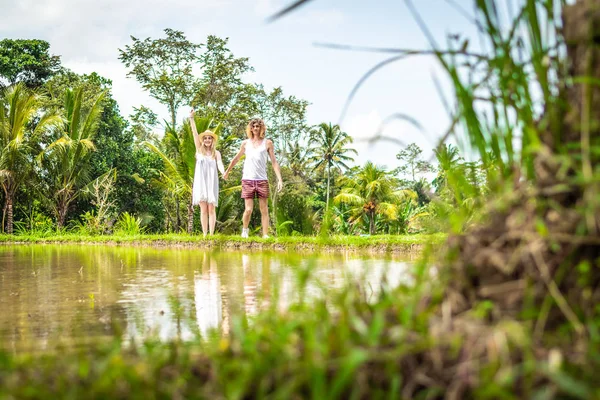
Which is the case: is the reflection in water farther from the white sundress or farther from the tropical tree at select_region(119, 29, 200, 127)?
the tropical tree at select_region(119, 29, 200, 127)

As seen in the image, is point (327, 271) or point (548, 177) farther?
point (327, 271)

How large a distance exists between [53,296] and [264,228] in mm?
6373

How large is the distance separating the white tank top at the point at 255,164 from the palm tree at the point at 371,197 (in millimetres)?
23146

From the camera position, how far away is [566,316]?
1169 mm

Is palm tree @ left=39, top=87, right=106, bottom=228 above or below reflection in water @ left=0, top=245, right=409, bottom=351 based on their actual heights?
above

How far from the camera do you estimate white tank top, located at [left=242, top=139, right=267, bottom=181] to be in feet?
33.9

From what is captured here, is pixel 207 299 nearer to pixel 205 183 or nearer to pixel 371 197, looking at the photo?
pixel 205 183

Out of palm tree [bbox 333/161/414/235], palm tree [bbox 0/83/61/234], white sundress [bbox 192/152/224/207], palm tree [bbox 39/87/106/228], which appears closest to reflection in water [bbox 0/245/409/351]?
white sundress [bbox 192/152/224/207]

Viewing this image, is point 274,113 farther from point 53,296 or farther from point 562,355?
point 562,355

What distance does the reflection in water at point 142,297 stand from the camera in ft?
8.02

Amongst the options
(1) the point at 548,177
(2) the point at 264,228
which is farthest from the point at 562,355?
(2) the point at 264,228

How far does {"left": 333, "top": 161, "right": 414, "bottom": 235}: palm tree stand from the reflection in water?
28152 mm

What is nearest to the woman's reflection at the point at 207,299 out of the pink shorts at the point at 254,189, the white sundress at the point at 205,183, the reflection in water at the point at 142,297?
the reflection in water at the point at 142,297

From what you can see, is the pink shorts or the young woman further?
the young woman
